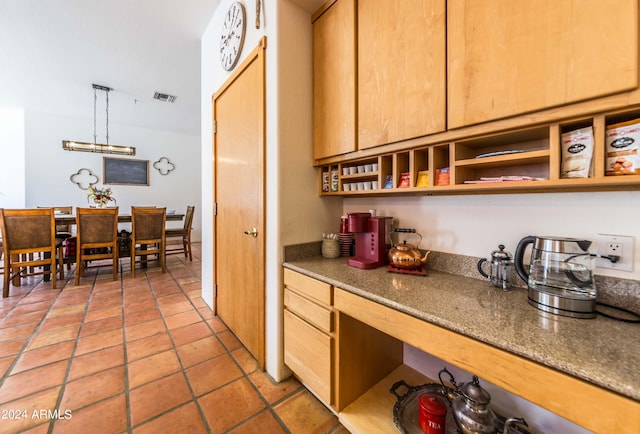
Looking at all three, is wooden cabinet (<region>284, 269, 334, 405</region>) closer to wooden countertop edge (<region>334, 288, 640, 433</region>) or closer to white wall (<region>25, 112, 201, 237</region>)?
wooden countertop edge (<region>334, 288, 640, 433</region>)

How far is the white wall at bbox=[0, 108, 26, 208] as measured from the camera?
4.41 meters

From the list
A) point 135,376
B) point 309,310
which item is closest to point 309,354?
point 309,310

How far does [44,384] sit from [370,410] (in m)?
1.83

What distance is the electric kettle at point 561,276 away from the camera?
79cm

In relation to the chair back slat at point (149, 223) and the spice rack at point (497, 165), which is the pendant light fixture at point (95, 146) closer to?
the chair back slat at point (149, 223)

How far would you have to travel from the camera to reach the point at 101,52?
108 inches

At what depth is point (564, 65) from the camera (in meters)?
0.75

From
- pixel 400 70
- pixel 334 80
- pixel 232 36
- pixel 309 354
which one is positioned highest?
pixel 232 36

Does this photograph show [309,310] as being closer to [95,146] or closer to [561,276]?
[561,276]

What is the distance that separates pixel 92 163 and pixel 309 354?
6.05 meters

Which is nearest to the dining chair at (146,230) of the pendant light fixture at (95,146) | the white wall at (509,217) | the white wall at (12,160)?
the pendant light fixture at (95,146)

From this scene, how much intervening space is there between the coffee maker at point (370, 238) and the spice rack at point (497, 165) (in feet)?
0.56

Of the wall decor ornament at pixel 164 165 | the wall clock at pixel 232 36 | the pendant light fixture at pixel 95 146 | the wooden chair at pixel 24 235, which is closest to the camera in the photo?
the wall clock at pixel 232 36

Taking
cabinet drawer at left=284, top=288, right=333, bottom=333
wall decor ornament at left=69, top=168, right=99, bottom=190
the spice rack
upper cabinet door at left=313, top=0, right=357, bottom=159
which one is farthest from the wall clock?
wall decor ornament at left=69, top=168, right=99, bottom=190
